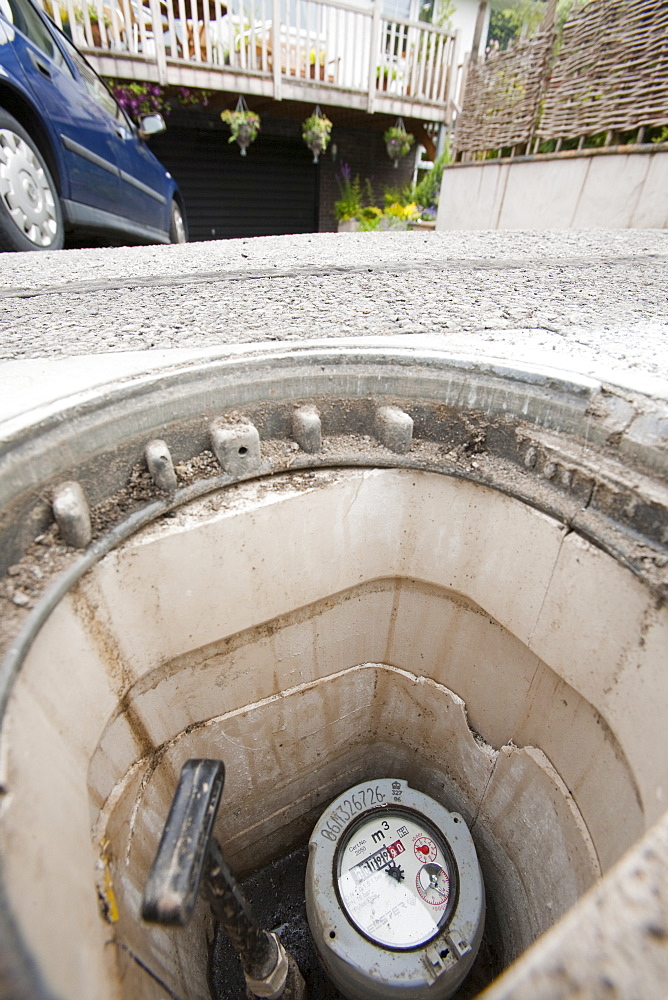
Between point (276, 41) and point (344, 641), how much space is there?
7474mm

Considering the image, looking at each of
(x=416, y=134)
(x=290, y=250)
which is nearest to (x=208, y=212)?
(x=416, y=134)

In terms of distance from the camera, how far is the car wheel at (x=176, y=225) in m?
4.78

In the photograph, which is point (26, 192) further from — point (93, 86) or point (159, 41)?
point (159, 41)

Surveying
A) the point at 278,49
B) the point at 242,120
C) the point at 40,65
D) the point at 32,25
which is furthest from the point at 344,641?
the point at 278,49

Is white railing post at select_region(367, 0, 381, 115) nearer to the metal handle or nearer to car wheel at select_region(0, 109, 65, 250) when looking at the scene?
car wheel at select_region(0, 109, 65, 250)

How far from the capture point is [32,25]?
109 inches

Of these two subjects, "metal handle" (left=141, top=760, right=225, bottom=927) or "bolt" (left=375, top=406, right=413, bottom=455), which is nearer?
"metal handle" (left=141, top=760, right=225, bottom=927)

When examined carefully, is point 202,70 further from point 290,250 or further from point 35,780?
point 35,780

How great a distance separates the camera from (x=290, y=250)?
3.41m

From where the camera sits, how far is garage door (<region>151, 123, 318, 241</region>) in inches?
305

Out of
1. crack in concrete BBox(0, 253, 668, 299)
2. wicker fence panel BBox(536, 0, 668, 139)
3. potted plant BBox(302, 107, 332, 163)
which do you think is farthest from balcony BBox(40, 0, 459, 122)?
crack in concrete BBox(0, 253, 668, 299)

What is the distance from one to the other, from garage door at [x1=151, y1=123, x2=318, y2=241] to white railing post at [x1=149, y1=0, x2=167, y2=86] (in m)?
1.80

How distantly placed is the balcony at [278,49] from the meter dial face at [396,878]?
771 centimetres

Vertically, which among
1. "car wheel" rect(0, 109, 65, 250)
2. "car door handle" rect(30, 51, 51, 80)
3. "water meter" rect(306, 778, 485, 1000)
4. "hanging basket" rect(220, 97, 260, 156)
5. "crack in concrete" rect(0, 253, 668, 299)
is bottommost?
"water meter" rect(306, 778, 485, 1000)
